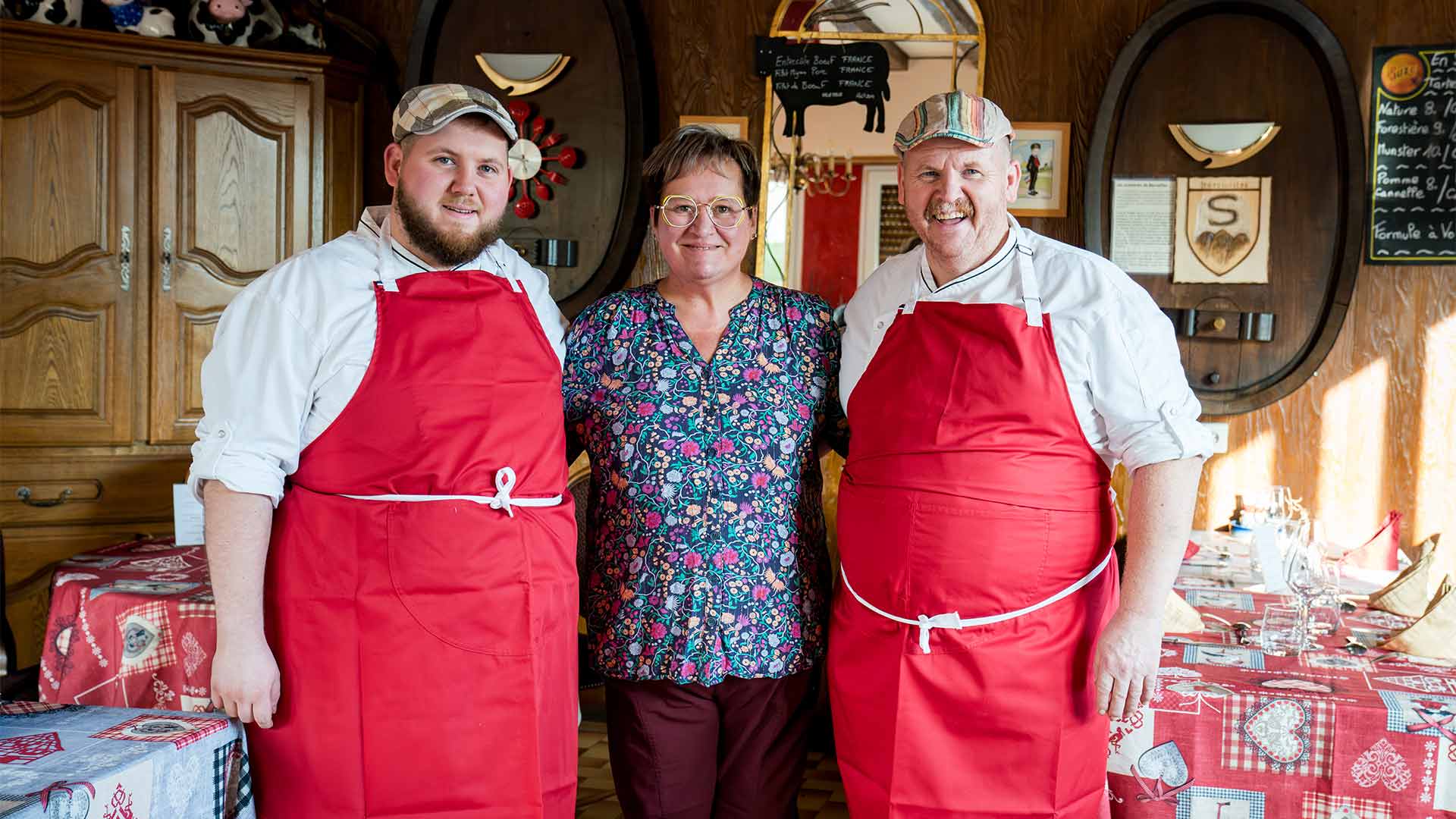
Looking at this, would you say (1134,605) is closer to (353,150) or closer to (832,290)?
(832,290)

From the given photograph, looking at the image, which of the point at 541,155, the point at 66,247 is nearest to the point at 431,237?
the point at 541,155

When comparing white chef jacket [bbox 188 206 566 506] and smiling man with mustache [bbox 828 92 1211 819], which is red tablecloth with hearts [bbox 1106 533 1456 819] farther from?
white chef jacket [bbox 188 206 566 506]

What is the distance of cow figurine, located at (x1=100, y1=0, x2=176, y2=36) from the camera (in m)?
3.62

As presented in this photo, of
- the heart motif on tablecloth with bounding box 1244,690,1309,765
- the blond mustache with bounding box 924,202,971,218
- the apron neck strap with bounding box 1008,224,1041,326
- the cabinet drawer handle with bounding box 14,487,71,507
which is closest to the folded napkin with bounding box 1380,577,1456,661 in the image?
the heart motif on tablecloth with bounding box 1244,690,1309,765

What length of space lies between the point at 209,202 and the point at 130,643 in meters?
2.06

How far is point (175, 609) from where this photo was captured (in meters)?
2.08

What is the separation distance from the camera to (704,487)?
1.91m

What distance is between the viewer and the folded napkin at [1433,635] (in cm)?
207

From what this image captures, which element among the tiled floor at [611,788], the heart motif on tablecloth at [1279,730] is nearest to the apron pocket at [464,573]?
the heart motif on tablecloth at [1279,730]

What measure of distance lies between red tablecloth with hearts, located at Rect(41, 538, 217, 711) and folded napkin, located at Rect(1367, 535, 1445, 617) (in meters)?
2.44

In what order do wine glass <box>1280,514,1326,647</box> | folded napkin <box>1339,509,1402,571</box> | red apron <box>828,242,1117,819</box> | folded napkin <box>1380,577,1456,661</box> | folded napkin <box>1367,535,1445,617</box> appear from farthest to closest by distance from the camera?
folded napkin <box>1339,509,1402,571</box>, folded napkin <box>1367,535,1445,617</box>, wine glass <box>1280,514,1326,647</box>, folded napkin <box>1380,577,1456,661</box>, red apron <box>828,242,1117,819</box>

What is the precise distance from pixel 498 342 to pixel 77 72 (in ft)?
8.75

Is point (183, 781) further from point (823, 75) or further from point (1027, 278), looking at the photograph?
point (823, 75)

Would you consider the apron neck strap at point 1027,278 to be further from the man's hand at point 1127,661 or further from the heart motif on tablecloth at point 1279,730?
the heart motif on tablecloth at point 1279,730
